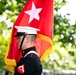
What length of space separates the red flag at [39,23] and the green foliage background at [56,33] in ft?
6.31

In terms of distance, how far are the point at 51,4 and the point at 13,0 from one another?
2437mm

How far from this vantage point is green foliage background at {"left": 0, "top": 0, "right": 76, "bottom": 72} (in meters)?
6.13

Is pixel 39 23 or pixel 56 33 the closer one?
pixel 39 23

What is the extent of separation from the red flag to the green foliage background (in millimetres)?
1924

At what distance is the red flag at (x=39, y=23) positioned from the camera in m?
3.88

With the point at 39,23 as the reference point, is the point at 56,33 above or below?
below

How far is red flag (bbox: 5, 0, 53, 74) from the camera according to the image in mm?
3877

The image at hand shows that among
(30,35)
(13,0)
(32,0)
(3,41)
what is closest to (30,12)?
(32,0)

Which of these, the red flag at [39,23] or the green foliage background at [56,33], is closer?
the red flag at [39,23]

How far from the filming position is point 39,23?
4043 mm

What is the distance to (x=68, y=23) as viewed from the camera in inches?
253

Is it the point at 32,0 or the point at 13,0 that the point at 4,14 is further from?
the point at 32,0

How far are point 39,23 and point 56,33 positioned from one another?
90.2 inches

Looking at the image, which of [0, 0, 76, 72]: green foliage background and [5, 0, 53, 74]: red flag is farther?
[0, 0, 76, 72]: green foliage background
